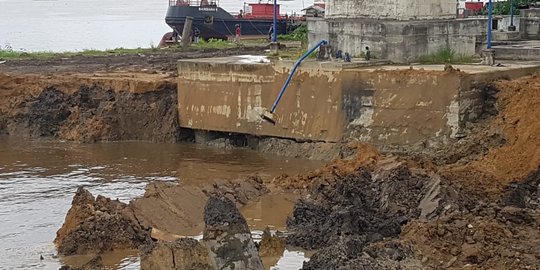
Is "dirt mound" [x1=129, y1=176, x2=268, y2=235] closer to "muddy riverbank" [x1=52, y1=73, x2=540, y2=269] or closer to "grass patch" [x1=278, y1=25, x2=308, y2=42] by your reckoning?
"muddy riverbank" [x1=52, y1=73, x2=540, y2=269]

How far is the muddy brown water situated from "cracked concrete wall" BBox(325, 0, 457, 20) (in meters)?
3.91

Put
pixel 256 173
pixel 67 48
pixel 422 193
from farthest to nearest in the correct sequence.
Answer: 1. pixel 67 48
2. pixel 256 173
3. pixel 422 193

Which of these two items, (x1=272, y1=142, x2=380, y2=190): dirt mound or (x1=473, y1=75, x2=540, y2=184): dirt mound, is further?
(x1=272, y1=142, x2=380, y2=190): dirt mound

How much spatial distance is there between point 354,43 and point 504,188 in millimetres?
→ 7161

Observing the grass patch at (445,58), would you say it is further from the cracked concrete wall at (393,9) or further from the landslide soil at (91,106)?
the landslide soil at (91,106)

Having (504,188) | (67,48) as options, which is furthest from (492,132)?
(67,48)

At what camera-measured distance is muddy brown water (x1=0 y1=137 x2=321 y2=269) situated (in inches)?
563

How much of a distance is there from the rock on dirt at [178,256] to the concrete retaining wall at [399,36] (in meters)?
10.6

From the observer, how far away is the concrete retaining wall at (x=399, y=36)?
2120 centimetres

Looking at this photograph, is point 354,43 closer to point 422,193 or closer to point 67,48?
point 422,193

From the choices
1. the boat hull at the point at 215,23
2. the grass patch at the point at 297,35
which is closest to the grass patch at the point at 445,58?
the grass patch at the point at 297,35

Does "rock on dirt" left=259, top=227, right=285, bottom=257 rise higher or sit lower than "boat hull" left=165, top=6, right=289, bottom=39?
lower

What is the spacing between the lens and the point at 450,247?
11883mm

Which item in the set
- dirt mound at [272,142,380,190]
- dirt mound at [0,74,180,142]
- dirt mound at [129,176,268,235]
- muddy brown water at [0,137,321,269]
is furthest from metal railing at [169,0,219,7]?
dirt mound at [129,176,268,235]
